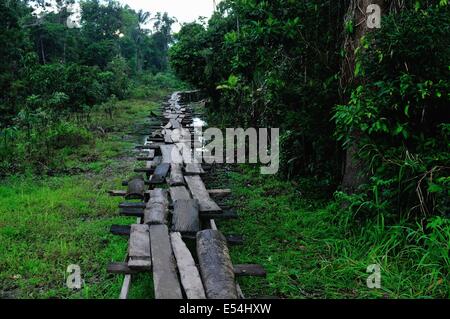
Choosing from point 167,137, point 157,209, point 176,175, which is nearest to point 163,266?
point 157,209

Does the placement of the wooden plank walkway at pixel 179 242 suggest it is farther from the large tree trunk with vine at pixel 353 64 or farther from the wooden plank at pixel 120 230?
the large tree trunk with vine at pixel 353 64

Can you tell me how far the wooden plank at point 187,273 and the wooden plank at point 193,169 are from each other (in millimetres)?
2807

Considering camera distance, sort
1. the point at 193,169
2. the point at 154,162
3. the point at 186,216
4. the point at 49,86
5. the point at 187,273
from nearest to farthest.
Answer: the point at 187,273 < the point at 186,216 < the point at 193,169 < the point at 154,162 < the point at 49,86

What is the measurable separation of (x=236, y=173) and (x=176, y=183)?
7.21ft

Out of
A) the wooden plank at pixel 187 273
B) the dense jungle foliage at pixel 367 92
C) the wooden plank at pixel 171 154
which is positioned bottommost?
the wooden plank at pixel 187 273

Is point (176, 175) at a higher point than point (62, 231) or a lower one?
higher

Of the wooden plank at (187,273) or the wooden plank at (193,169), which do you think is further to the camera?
the wooden plank at (193,169)

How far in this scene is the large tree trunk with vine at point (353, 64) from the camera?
4.85 m

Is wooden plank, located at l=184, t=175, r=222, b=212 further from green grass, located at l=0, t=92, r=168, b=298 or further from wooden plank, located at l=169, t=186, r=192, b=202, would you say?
green grass, located at l=0, t=92, r=168, b=298

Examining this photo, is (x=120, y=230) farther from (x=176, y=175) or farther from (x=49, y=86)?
(x=49, y=86)

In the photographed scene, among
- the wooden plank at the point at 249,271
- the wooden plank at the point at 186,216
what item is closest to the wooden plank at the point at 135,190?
the wooden plank at the point at 186,216

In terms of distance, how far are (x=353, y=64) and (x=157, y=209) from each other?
9.99ft

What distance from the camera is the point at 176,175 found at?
6738 millimetres

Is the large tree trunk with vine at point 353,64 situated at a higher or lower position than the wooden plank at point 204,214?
higher
